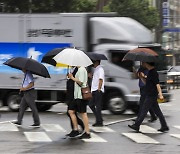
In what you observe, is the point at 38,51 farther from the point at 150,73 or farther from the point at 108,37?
the point at 150,73

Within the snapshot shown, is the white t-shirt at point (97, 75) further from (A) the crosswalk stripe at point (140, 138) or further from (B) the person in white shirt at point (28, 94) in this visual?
(A) the crosswalk stripe at point (140, 138)

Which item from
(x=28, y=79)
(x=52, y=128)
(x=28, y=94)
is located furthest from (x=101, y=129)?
(x=28, y=79)

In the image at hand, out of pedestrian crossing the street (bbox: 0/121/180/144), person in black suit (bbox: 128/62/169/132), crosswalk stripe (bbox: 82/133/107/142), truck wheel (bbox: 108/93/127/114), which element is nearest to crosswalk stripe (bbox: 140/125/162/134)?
pedestrian crossing the street (bbox: 0/121/180/144)

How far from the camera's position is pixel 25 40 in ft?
55.2

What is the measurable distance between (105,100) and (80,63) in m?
6.17

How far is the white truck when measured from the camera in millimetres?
16281

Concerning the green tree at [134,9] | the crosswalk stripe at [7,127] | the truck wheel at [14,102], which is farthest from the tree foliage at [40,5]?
the crosswalk stripe at [7,127]

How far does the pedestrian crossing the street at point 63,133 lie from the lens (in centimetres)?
1088

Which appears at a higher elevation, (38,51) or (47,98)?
(38,51)

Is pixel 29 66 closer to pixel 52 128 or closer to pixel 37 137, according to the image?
pixel 52 128

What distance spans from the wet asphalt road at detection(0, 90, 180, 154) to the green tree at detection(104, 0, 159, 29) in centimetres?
2723

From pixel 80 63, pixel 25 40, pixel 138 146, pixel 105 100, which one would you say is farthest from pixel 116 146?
pixel 25 40

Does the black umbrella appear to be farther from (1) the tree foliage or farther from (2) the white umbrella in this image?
(1) the tree foliage

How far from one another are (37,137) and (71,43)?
5.93m
